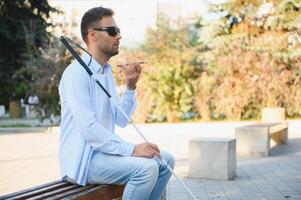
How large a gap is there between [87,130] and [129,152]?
327 mm

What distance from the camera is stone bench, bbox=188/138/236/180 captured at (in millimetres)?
7215

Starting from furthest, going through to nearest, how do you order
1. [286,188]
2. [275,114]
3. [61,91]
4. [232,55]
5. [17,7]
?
[17,7] < [232,55] < [275,114] < [286,188] < [61,91]

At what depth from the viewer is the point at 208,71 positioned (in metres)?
18.9

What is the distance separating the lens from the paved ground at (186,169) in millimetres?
6411

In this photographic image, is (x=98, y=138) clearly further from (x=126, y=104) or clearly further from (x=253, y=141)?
(x=253, y=141)

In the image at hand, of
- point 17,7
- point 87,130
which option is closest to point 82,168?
point 87,130

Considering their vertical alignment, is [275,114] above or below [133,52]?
below

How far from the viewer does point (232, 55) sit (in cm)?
1822

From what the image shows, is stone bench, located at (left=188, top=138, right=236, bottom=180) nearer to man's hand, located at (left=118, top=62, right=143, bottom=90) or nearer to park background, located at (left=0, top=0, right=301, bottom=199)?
man's hand, located at (left=118, top=62, right=143, bottom=90)

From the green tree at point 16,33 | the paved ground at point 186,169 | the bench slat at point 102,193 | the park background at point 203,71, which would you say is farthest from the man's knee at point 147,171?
the green tree at point 16,33

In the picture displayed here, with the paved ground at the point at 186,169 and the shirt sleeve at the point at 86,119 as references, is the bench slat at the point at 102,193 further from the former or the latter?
the paved ground at the point at 186,169

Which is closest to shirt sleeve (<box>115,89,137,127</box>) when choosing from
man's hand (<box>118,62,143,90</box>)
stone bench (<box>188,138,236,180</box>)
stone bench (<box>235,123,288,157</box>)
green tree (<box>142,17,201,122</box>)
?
man's hand (<box>118,62,143,90</box>)

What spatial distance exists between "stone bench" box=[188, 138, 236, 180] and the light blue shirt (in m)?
3.84

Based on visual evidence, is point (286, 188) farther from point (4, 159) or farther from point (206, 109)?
point (206, 109)
